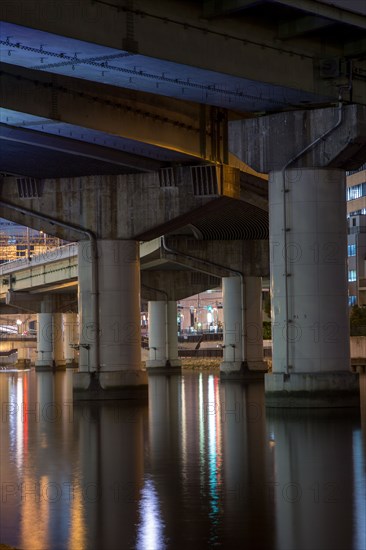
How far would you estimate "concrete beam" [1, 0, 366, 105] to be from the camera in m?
25.3

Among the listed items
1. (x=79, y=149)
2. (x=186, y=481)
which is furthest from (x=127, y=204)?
(x=186, y=481)

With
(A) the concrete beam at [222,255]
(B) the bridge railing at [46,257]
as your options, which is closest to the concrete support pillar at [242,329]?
(A) the concrete beam at [222,255]

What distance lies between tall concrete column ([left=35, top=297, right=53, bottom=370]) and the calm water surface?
212ft

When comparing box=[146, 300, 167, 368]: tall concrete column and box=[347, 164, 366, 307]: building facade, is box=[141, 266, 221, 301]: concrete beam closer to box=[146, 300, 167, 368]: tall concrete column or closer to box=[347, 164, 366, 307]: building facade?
box=[146, 300, 167, 368]: tall concrete column

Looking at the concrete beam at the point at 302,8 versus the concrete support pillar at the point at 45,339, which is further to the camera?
the concrete support pillar at the point at 45,339

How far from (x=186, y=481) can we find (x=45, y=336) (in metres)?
82.7

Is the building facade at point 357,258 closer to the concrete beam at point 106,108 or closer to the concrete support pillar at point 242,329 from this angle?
the concrete support pillar at point 242,329

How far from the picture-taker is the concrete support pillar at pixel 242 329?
66375 millimetres

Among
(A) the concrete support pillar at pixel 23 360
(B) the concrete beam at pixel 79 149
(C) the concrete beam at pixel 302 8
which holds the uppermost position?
(C) the concrete beam at pixel 302 8

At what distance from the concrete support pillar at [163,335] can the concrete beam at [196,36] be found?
51.7m

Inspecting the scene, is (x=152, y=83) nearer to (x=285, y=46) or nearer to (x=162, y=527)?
(x=285, y=46)

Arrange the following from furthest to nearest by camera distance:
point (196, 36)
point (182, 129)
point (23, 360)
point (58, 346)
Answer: point (23, 360)
point (58, 346)
point (182, 129)
point (196, 36)

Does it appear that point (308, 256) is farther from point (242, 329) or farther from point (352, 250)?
point (352, 250)

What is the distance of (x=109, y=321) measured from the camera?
4553 centimetres
